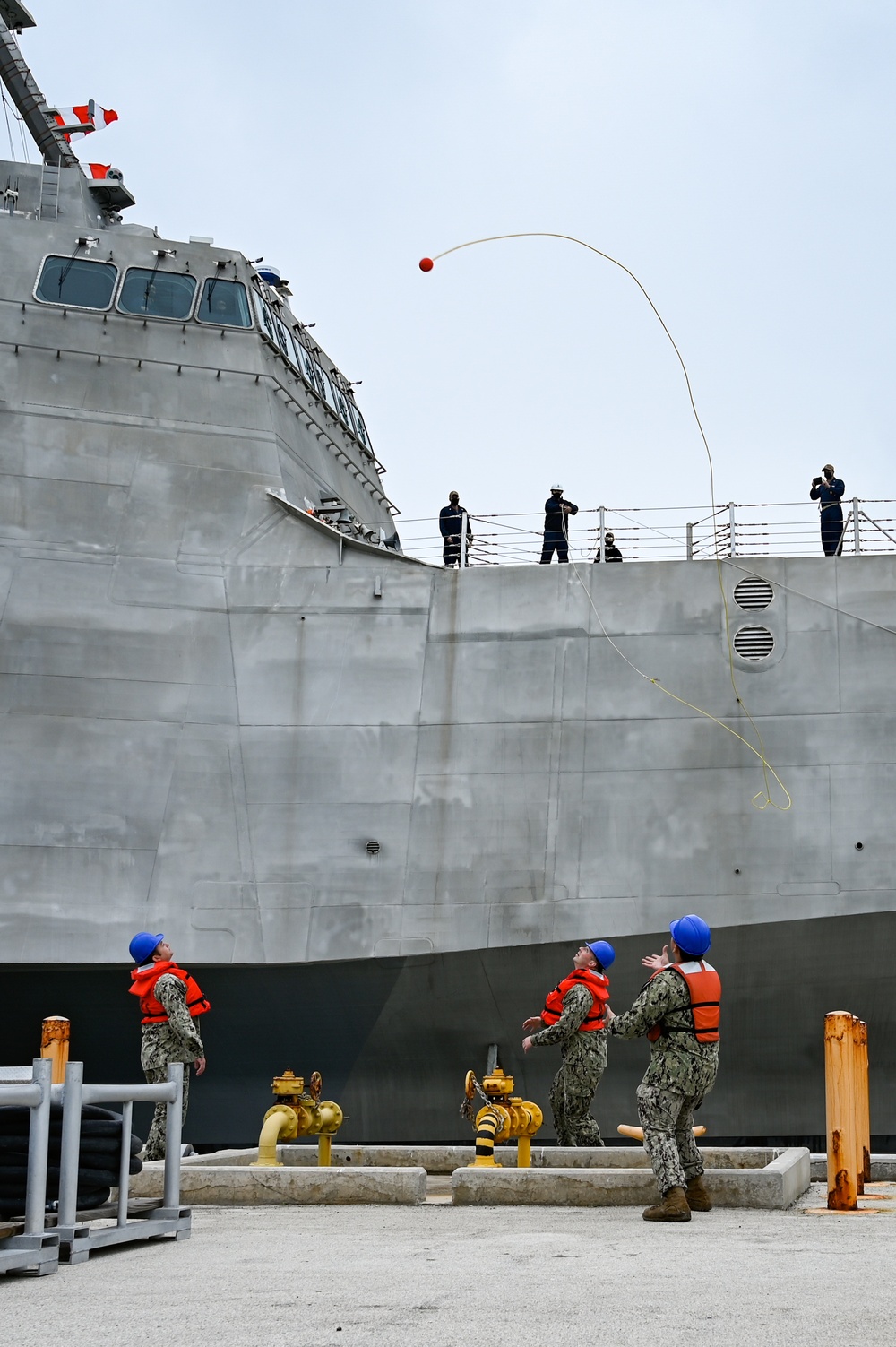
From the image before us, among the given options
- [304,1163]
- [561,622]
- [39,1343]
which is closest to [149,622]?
[561,622]

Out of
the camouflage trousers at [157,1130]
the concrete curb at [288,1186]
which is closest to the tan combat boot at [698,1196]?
the concrete curb at [288,1186]

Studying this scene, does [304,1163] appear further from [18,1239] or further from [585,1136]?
[18,1239]

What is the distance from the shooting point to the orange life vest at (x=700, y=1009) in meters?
7.53

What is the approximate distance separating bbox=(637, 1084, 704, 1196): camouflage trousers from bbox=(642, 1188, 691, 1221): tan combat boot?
0.22ft

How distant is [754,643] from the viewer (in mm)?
14328

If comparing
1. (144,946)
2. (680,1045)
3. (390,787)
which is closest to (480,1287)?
(680,1045)

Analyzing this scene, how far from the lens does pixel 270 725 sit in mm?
14383

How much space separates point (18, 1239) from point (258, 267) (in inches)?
593

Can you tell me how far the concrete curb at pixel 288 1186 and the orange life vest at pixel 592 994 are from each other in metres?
1.95

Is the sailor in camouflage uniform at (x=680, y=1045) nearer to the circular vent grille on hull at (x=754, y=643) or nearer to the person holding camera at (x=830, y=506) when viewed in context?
the circular vent grille on hull at (x=754, y=643)

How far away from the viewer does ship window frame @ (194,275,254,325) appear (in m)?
15.9

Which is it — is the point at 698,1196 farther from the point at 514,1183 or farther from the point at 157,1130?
the point at 157,1130

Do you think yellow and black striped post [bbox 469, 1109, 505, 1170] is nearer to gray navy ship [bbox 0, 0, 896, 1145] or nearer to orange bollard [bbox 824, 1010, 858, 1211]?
orange bollard [bbox 824, 1010, 858, 1211]

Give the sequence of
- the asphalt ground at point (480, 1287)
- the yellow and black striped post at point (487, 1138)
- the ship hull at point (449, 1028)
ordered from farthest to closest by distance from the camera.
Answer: the ship hull at point (449, 1028), the yellow and black striped post at point (487, 1138), the asphalt ground at point (480, 1287)
